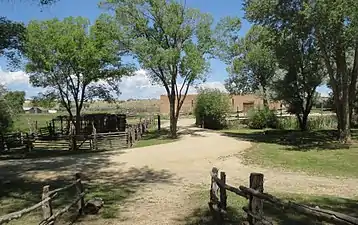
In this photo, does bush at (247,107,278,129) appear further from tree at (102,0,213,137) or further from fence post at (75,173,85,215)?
fence post at (75,173,85,215)

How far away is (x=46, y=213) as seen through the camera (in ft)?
24.9

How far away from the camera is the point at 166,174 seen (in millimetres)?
15234

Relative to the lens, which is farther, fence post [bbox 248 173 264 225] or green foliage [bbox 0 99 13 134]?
green foliage [bbox 0 99 13 134]

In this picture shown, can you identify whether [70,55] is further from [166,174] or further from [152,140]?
[166,174]

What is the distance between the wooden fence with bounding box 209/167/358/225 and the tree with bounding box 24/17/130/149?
22413 millimetres

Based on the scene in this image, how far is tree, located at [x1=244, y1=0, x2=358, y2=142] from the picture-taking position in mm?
19703

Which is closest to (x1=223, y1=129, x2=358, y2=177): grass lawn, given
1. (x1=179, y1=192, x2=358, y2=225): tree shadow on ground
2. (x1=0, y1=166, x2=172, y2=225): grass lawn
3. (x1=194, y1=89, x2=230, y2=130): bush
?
(x1=179, y1=192, x2=358, y2=225): tree shadow on ground

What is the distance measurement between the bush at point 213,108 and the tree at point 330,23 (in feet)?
54.2

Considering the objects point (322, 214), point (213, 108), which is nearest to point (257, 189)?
point (322, 214)

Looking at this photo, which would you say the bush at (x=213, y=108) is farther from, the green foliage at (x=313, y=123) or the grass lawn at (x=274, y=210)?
the grass lawn at (x=274, y=210)

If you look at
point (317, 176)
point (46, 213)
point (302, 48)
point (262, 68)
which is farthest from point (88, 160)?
point (262, 68)

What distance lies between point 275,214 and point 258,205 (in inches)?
91.7

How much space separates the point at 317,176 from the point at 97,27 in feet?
70.2

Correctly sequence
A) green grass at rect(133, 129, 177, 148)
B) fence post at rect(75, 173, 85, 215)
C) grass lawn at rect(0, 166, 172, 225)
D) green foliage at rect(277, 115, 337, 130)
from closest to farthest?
grass lawn at rect(0, 166, 172, 225) < fence post at rect(75, 173, 85, 215) < green grass at rect(133, 129, 177, 148) < green foliage at rect(277, 115, 337, 130)
